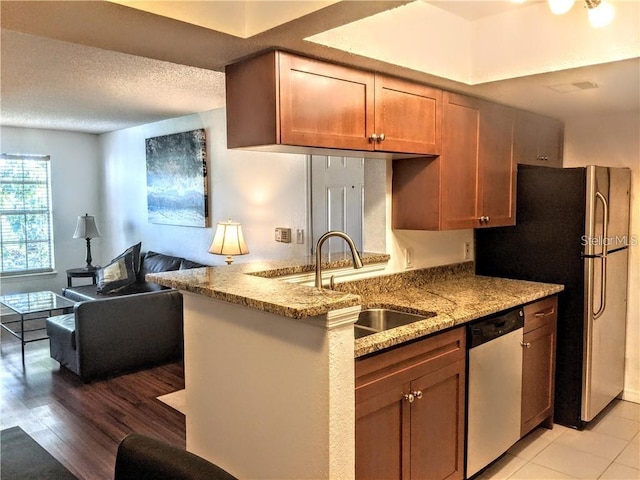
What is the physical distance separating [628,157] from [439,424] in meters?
2.43

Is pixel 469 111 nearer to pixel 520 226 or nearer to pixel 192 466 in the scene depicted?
pixel 520 226

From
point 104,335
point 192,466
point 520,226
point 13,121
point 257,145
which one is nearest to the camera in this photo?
point 192,466

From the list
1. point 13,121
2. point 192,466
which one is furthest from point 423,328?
point 13,121

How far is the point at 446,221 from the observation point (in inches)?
110

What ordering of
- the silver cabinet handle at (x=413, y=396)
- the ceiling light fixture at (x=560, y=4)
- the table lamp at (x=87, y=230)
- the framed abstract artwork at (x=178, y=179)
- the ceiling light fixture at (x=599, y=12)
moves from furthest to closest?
the table lamp at (x=87, y=230)
the framed abstract artwork at (x=178, y=179)
the silver cabinet handle at (x=413, y=396)
the ceiling light fixture at (x=599, y=12)
the ceiling light fixture at (x=560, y=4)

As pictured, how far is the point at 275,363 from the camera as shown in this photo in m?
1.81

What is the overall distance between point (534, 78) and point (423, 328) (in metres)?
1.35

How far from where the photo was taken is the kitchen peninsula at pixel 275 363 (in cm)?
166

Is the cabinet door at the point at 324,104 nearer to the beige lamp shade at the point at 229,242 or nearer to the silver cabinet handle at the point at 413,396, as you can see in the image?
the silver cabinet handle at the point at 413,396

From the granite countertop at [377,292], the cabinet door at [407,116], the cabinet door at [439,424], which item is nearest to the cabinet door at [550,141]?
the granite countertop at [377,292]

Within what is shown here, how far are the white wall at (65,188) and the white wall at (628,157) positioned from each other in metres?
5.97

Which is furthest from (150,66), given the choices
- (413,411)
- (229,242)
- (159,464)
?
(159,464)

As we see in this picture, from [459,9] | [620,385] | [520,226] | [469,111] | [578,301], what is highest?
[459,9]

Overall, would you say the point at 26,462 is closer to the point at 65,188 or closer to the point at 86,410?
the point at 86,410
